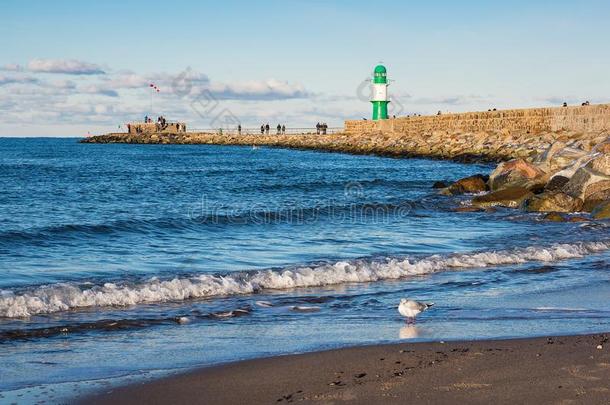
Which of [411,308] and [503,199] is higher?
[411,308]

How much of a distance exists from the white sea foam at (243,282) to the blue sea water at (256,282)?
2 cm

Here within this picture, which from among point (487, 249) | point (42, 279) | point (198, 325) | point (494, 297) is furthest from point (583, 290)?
point (42, 279)

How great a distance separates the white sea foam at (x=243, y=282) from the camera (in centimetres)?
796

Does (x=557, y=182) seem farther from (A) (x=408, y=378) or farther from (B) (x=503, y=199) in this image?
(A) (x=408, y=378)

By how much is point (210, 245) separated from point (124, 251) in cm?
143

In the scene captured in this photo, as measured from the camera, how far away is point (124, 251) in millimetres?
12031

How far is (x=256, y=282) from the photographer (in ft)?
30.1

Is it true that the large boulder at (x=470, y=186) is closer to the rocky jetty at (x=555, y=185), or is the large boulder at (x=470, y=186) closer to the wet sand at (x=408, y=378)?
the rocky jetty at (x=555, y=185)

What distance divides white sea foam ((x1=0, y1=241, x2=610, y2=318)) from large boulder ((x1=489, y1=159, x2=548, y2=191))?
824 cm

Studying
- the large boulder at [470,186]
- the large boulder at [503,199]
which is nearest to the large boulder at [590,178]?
the large boulder at [503,199]

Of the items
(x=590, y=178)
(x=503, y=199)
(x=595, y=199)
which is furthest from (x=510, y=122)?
(x=595, y=199)

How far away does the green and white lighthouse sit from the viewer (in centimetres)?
6550

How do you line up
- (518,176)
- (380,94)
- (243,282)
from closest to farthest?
(243,282) → (518,176) → (380,94)

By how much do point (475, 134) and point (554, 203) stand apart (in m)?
30.0
